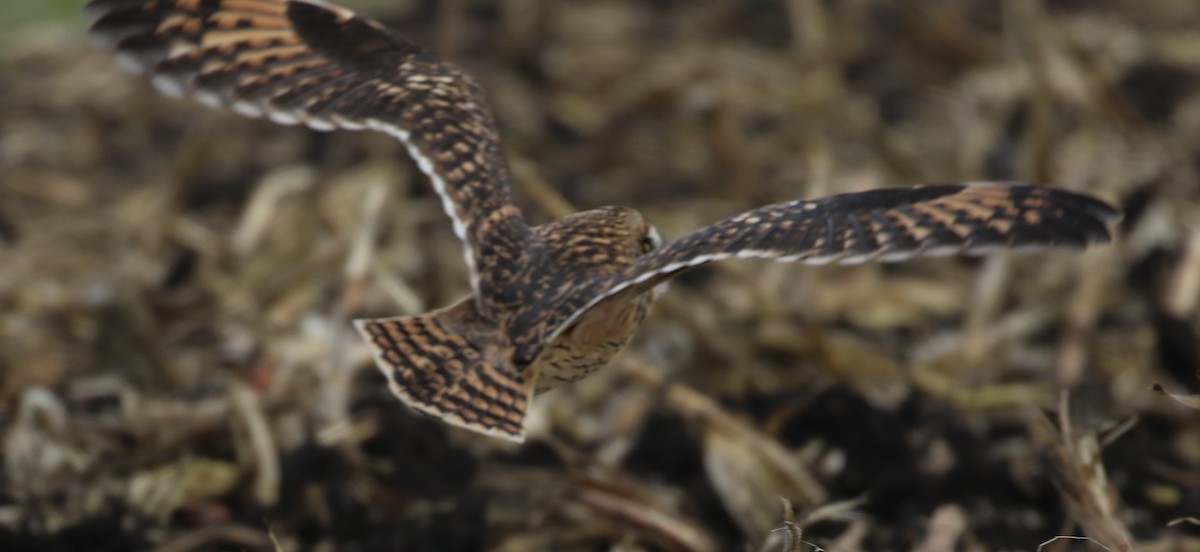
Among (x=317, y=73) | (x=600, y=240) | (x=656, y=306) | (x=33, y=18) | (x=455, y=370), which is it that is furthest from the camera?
(x=33, y=18)

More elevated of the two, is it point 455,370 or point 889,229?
point 889,229

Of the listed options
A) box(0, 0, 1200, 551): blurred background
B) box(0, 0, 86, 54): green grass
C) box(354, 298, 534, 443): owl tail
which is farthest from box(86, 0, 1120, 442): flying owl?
box(0, 0, 86, 54): green grass

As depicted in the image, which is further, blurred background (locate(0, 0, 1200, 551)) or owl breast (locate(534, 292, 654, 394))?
blurred background (locate(0, 0, 1200, 551))

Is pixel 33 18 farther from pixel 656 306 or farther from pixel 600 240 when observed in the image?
pixel 600 240

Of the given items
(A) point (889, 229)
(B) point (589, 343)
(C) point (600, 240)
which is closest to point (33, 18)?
(C) point (600, 240)

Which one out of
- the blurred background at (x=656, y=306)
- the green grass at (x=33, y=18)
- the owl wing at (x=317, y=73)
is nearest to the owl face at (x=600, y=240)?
the owl wing at (x=317, y=73)

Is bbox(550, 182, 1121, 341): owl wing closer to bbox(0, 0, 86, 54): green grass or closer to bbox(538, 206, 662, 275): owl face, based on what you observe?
bbox(538, 206, 662, 275): owl face

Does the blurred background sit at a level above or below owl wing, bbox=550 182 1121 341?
below
